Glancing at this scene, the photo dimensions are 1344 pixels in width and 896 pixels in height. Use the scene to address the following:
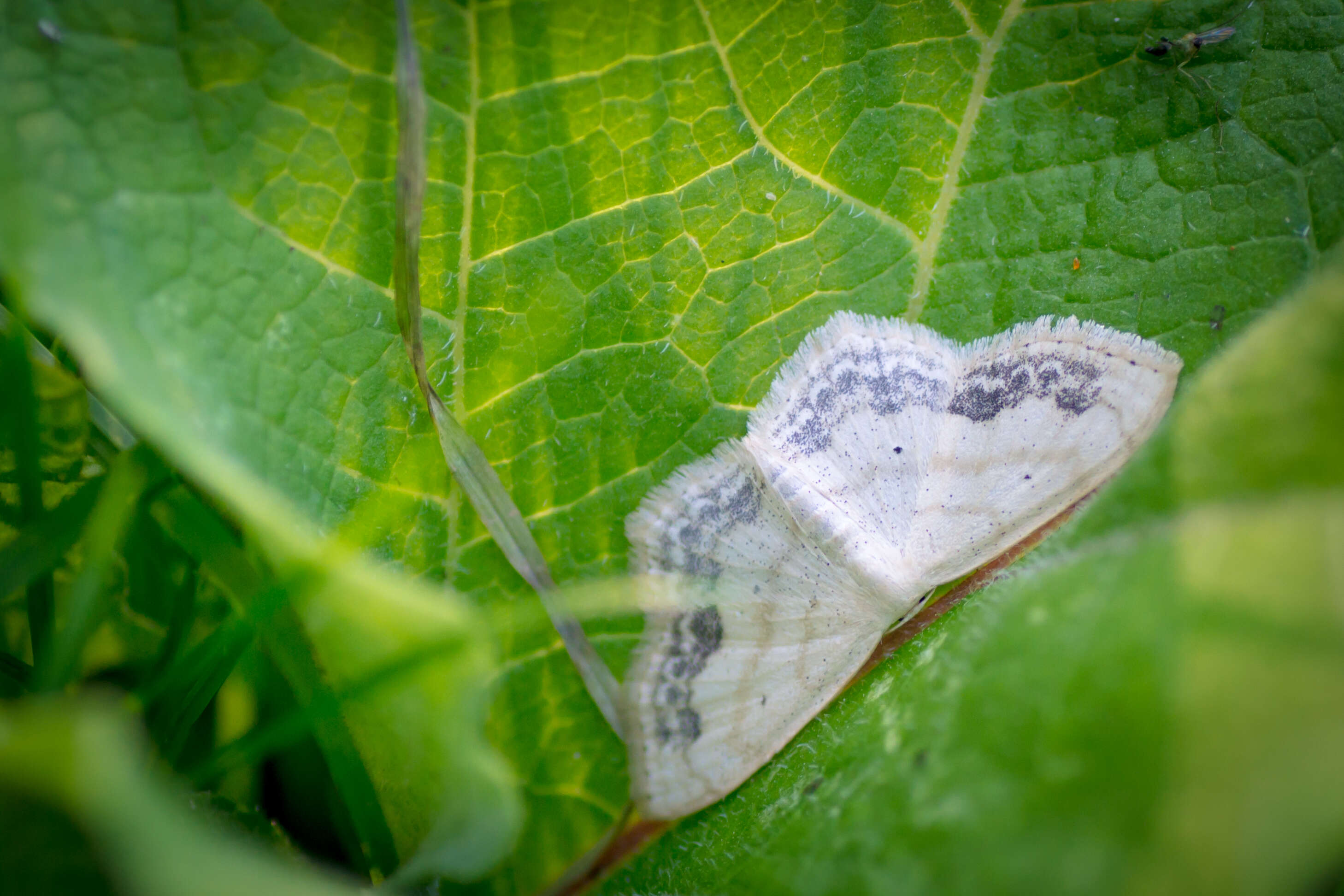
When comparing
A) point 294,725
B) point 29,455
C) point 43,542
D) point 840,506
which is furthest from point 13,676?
point 840,506

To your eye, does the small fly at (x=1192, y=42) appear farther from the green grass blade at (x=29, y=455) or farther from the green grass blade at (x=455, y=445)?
the green grass blade at (x=29, y=455)

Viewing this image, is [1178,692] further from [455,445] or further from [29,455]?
[29,455]

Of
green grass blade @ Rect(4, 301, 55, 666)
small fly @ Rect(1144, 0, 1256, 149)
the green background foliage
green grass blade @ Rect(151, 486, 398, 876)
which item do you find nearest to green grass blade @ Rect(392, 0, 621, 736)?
the green background foliage

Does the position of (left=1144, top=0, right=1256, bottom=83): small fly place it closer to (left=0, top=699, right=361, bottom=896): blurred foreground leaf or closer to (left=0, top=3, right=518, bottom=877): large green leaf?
(left=0, top=3, right=518, bottom=877): large green leaf

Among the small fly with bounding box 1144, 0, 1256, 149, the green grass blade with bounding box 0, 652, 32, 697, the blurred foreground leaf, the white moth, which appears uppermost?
the small fly with bounding box 1144, 0, 1256, 149

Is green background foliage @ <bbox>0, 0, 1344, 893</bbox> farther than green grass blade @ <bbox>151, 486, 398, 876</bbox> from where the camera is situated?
No

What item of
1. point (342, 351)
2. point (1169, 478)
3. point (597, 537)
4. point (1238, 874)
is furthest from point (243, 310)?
point (1238, 874)

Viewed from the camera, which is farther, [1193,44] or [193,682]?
[1193,44]
